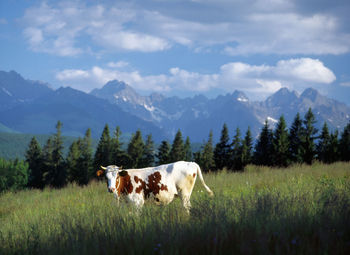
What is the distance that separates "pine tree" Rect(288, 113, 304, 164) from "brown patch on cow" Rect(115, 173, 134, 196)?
5814cm

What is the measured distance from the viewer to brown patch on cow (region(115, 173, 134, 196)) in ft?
31.6

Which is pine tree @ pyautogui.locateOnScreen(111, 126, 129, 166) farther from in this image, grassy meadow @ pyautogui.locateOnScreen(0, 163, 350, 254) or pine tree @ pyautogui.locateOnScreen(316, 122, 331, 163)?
grassy meadow @ pyautogui.locateOnScreen(0, 163, 350, 254)

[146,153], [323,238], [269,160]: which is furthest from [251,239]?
[146,153]

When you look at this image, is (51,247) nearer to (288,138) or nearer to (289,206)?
(289,206)

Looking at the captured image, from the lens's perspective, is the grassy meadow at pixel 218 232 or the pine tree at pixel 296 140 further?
the pine tree at pixel 296 140

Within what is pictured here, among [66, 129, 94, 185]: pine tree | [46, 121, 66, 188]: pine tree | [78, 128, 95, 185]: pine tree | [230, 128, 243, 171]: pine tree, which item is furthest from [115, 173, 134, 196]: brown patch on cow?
[46, 121, 66, 188]: pine tree

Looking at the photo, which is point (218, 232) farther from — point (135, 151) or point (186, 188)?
point (135, 151)

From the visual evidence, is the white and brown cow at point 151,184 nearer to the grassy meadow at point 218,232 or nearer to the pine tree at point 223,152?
the grassy meadow at point 218,232

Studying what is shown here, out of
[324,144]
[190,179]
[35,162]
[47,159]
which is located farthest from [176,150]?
[190,179]

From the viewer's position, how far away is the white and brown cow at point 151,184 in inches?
376

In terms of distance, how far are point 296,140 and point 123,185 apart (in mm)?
59521

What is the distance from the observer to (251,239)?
3889mm

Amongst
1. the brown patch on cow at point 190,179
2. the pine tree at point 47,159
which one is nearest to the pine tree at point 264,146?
the pine tree at point 47,159

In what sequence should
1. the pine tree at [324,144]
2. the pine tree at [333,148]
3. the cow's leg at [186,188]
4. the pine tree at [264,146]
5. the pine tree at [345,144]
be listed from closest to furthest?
1. the cow's leg at [186,188]
2. the pine tree at [333,148]
3. the pine tree at [345,144]
4. the pine tree at [324,144]
5. the pine tree at [264,146]
